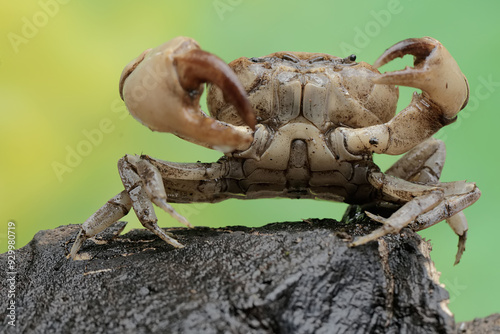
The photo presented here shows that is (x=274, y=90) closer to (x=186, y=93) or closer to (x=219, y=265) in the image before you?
(x=186, y=93)

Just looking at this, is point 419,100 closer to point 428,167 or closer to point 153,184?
point 428,167

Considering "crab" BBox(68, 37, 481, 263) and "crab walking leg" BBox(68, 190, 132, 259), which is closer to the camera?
"crab" BBox(68, 37, 481, 263)

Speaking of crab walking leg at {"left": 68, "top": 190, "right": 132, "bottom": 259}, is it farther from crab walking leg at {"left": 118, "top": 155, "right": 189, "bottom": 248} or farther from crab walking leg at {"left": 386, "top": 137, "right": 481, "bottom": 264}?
crab walking leg at {"left": 386, "top": 137, "right": 481, "bottom": 264}

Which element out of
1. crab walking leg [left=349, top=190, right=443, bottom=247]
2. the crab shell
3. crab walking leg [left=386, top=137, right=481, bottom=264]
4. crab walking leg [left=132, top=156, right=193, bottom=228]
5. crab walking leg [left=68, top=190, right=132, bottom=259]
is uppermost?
the crab shell

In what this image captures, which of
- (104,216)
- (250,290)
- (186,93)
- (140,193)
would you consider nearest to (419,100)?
(186,93)

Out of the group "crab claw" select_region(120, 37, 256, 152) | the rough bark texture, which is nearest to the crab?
"crab claw" select_region(120, 37, 256, 152)

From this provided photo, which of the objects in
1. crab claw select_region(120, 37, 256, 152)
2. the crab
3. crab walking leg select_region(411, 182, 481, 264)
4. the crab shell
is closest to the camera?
crab claw select_region(120, 37, 256, 152)

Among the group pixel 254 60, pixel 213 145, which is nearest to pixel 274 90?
pixel 254 60
